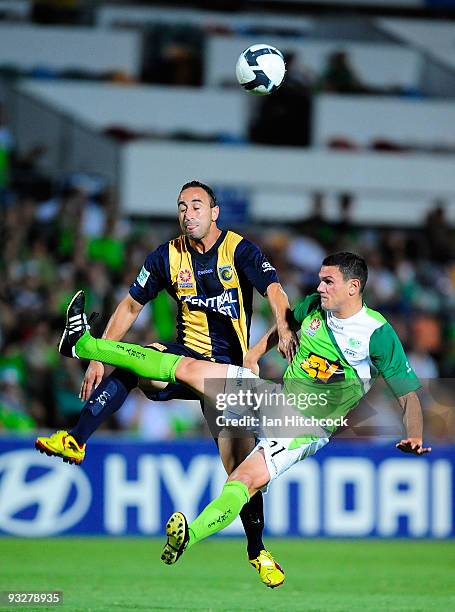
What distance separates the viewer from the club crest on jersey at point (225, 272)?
28.7 ft

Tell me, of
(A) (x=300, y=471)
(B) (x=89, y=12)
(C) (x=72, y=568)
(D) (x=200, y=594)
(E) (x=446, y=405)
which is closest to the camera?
(D) (x=200, y=594)

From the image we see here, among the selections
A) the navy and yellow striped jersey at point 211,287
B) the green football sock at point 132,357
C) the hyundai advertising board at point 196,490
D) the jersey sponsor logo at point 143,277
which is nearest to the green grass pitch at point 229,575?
the hyundai advertising board at point 196,490

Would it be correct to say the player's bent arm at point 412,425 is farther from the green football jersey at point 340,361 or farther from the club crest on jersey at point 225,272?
the club crest on jersey at point 225,272

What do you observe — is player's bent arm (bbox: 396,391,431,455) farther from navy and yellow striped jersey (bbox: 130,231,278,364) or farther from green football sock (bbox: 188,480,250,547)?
navy and yellow striped jersey (bbox: 130,231,278,364)

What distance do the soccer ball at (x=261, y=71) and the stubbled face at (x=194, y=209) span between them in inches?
36.7

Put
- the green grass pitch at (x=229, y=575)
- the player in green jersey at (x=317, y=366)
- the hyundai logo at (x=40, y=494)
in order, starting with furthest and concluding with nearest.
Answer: the hyundai logo at (x=40, y=494), the green grass pitch at (x=229, y=575), the player in green jersey at (x=317, y=366)

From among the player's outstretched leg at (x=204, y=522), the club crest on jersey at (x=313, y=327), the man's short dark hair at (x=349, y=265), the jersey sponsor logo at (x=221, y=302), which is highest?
the man's short dark hair at (x=349, y=265)

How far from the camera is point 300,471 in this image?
45.4 feet

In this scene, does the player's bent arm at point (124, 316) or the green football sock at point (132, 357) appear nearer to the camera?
the green football sock at point (132, 357)

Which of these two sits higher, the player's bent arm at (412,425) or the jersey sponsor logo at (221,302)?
the jersey sponsor logo at (221,302)

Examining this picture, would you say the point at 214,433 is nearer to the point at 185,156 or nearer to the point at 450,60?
the point at 185,156

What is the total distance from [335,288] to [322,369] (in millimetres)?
576

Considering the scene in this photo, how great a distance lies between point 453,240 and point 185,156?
3.91 meters

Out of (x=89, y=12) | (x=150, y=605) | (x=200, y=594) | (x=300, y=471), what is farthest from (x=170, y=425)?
(x=89, y=12)
